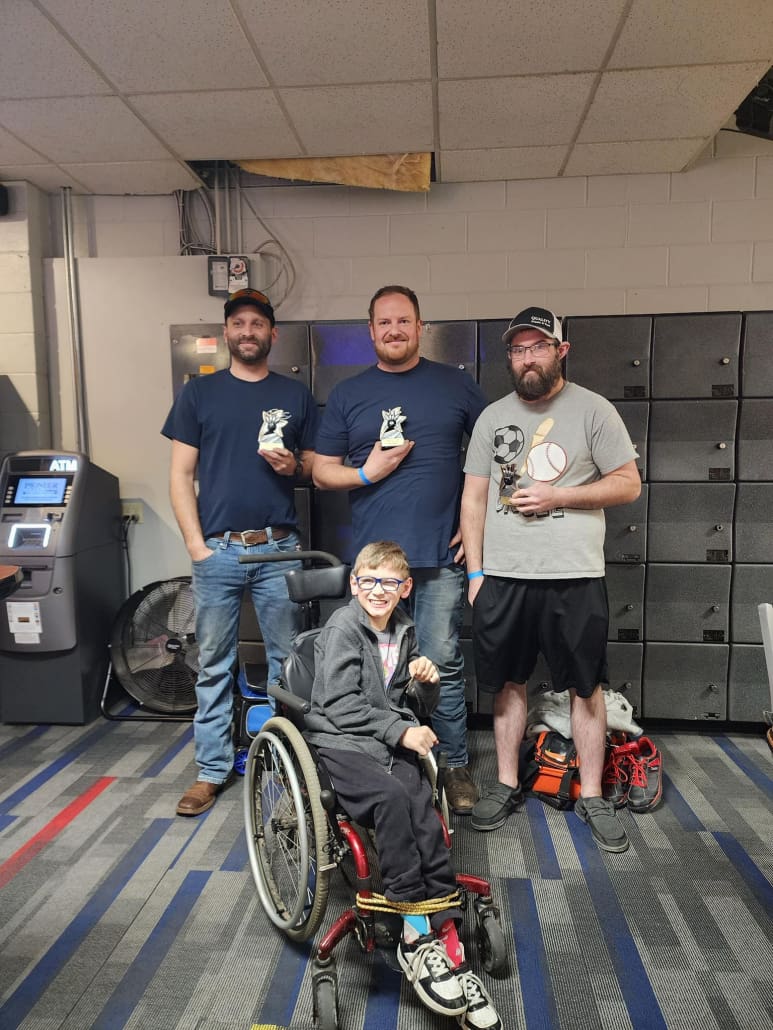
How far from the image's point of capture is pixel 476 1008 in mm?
1432

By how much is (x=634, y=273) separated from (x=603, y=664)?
6.84ft

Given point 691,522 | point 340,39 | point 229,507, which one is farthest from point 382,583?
point 340,39

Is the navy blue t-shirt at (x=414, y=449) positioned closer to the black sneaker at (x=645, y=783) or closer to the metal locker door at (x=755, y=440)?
the black sneaker at (x=645, y=783)

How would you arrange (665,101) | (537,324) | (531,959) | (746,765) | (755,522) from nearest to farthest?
(531,959)
(537,324)
(665,101)
(746,765)
(755,522)

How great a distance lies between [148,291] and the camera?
3465 millimetres

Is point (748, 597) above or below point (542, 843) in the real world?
above

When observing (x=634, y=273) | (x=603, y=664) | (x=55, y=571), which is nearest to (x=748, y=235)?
(x=634, y=273)

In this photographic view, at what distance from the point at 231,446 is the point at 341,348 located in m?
0.85

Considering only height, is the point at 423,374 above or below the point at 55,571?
above

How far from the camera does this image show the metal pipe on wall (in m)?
3.47

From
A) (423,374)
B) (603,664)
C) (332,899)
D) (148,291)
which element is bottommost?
(332,899)

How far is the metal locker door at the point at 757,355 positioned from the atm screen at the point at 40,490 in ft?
10.1

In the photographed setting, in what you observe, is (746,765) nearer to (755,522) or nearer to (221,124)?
(755,522)

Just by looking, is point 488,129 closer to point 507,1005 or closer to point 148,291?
point 148,291
